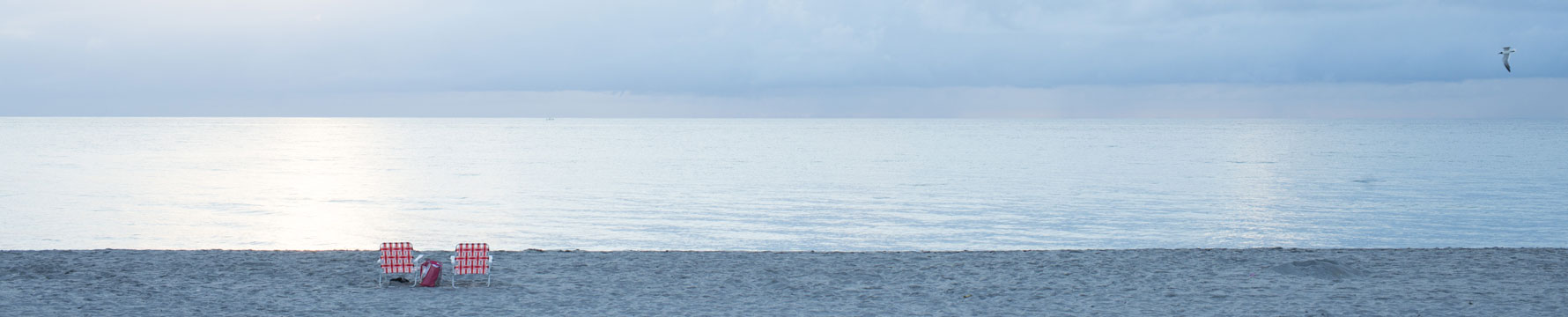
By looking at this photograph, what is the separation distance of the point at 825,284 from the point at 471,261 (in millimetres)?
3052

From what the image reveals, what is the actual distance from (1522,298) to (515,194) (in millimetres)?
22279

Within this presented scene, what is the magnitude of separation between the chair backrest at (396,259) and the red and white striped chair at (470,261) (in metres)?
0.40

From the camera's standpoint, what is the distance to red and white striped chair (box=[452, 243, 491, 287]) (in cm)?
Result: 1055

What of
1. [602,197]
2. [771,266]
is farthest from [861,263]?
[602,197]

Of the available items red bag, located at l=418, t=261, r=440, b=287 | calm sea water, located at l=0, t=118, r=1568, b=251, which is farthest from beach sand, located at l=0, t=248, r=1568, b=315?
calm sea water, located at l=0, t=118, r=1568, b=251

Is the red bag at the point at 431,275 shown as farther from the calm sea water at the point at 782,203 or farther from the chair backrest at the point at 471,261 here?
the calm sea water at the point at 782,203

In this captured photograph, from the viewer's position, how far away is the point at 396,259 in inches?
418

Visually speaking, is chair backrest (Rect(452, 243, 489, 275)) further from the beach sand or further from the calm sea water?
the calm sea water

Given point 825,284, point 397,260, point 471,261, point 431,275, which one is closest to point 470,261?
point 471,261

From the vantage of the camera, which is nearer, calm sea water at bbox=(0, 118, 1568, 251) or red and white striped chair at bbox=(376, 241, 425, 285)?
red and white striped chair at bbox=(376, 241, 425, 285)

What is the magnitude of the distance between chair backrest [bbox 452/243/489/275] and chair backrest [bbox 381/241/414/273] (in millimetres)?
426

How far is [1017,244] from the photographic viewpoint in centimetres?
1700

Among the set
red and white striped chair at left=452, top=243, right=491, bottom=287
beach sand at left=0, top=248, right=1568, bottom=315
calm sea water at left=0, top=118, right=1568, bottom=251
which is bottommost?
beach sand at left=0, top=248, right=1568, bottom=315

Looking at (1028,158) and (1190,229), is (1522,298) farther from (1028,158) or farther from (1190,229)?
(1028,158)
